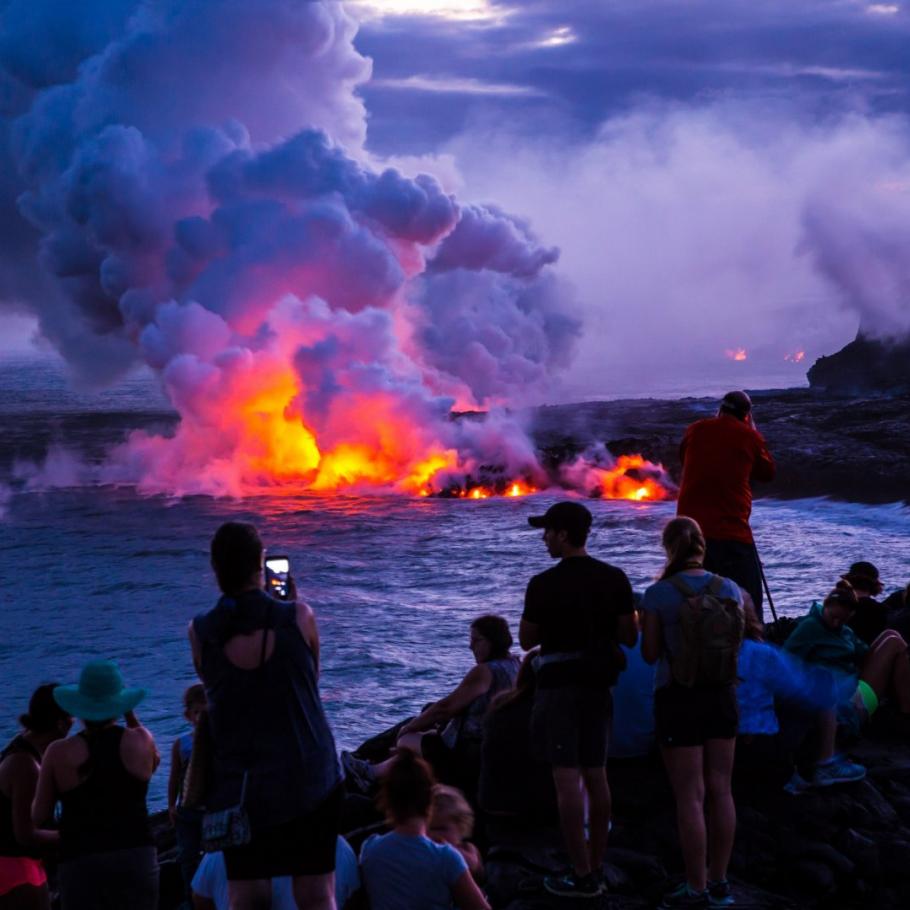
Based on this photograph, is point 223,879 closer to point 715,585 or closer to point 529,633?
point 529,633

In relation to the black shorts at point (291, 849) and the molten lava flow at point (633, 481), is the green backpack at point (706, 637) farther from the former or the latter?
the molten lava flow at point (633, 481)

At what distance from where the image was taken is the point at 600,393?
16800 cm

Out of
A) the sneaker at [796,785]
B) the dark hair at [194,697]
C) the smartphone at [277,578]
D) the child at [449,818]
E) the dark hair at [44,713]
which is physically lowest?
the sneaker at [796,785]

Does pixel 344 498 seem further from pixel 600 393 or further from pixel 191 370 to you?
pixel 600 393

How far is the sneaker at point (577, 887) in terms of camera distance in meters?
6.12

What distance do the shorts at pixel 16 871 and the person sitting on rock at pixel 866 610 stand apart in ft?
18.9

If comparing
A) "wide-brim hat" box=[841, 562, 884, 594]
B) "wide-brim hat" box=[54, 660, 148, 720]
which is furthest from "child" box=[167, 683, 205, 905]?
"wide-brim hat" box=[841, 562, 884, 594]

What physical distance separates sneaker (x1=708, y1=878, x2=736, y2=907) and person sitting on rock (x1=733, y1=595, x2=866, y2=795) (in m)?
1.22

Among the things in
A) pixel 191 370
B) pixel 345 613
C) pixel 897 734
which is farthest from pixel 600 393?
pixel 897 734

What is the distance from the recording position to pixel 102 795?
5.11 m

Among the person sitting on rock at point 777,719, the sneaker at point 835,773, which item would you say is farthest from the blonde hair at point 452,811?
the sneaker at point 835,773

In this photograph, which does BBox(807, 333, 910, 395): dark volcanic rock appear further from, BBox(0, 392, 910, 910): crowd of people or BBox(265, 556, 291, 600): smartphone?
BBox(265, 556, 291, 600): smartphone

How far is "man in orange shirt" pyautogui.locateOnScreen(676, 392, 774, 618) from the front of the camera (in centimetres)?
821

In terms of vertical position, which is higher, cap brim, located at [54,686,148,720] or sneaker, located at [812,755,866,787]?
cap brim, located at [54,686,148,720]
